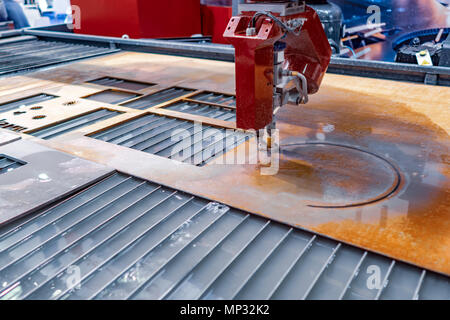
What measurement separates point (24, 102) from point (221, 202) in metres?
1.90

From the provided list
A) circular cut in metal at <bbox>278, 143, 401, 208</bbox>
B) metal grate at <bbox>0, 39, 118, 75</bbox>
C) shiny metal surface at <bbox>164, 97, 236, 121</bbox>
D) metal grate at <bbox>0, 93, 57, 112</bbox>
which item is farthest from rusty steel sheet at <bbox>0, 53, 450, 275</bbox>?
metal grate at <bbox>0, 39, 118, 75</bbox>

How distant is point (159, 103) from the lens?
2719 mm

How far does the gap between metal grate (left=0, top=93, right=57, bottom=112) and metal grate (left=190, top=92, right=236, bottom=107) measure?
1024 mm

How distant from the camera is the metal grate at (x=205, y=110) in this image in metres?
2.44

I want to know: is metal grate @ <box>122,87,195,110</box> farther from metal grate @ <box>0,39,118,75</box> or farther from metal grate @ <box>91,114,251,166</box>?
metal grate @ <box>0,39,118,75</box>

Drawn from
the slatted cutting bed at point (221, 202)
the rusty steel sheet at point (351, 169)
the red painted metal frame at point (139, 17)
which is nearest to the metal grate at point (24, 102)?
the slatted cutting bed at point (221, 202)

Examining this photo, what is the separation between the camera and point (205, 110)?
257 cm

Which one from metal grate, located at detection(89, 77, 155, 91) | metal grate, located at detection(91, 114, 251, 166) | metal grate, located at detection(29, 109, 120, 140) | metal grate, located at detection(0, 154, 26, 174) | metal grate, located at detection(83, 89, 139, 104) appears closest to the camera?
metal grate, located at detection(0, 154, 26, 174)

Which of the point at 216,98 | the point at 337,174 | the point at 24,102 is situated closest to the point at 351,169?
the point at 337,174

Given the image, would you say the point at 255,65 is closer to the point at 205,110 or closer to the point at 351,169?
the point at 351,169

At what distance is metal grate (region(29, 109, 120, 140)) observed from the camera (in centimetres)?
225

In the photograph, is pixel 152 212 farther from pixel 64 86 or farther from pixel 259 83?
pixel 64 86
